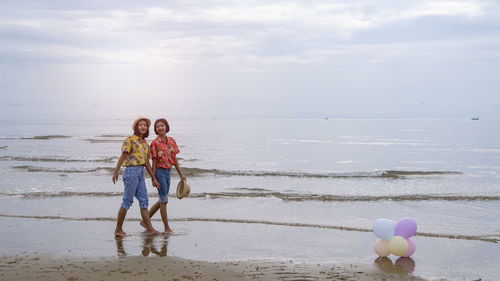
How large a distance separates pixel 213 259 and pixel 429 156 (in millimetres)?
24204

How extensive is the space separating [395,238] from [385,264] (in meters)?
0.38

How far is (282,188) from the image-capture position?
15.5 m

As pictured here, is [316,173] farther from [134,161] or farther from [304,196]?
[134,161]

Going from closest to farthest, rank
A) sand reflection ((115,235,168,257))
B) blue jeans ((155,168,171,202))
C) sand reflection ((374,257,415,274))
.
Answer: sand reflection ((374,257,415,274))
sand reflection ((115,235,168,257))
blue jeans ((155,168,171,202))

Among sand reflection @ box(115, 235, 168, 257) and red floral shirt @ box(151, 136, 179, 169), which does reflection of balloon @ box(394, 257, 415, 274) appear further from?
red floral shirt @ box(151, 136, 179, 169)

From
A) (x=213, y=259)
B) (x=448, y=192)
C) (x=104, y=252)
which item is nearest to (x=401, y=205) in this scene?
(x=448, y=192)

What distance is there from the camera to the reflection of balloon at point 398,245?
6.27 m

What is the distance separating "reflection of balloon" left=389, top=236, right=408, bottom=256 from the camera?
6.27 m

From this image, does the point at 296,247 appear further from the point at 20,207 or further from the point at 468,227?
the point at 20,207

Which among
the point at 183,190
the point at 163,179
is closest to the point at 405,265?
the point at 183,190

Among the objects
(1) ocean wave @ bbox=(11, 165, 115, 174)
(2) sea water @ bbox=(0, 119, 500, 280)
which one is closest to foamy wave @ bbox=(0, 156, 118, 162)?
(2) sea water @ bbox=(0, 119, 500, 280)

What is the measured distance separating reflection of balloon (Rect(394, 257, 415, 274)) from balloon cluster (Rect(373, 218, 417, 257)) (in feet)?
0.25

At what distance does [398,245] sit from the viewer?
626 centimetres

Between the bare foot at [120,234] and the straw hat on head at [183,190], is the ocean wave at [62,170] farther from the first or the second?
the bare foot at [120,234]
